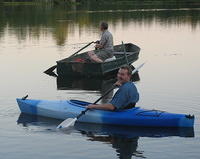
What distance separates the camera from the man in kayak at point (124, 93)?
1324 centimetres

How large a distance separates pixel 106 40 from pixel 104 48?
0.48m

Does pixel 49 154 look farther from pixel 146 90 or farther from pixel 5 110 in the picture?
pixel 146 90

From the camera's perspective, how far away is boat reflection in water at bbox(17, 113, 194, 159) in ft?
41.1

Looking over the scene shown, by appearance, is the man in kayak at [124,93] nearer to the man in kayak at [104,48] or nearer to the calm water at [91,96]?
the calm water at [91,96]

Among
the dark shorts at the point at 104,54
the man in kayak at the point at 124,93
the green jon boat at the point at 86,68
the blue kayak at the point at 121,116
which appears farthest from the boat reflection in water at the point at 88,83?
the man in kayak at the point at 124,93

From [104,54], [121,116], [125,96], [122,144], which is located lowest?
[122,144]

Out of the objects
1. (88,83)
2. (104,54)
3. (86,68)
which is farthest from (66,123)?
(104,54)

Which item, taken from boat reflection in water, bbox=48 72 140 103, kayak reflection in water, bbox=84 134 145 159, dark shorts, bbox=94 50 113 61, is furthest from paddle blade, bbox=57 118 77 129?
dark shorts, bbox=94 50 113 61

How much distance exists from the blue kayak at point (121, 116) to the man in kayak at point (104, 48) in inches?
275

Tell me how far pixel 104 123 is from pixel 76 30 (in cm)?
3324

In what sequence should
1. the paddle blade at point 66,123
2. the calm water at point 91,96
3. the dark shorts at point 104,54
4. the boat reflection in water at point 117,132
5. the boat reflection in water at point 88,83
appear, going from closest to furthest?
the calm water at point 91,96 → the boat reflection in water at point 117,132 → the paddle blade at point 66,123 → the boat reflection in water at point 88,83 → the dark shorts at point 104,54

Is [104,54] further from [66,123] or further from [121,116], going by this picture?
[66,123]

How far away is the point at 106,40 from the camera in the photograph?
21.7 meters

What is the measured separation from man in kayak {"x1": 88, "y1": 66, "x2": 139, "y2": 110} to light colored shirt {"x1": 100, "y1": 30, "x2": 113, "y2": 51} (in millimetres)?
8080
